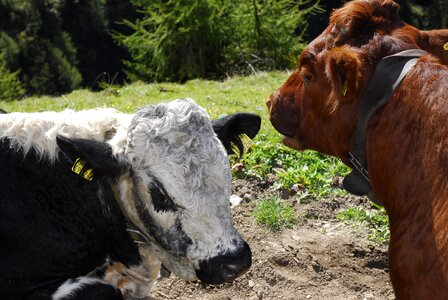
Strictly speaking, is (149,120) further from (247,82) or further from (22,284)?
(247,82)

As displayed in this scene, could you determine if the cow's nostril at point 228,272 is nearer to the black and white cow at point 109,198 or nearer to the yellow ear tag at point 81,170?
the black and white cow at point 109,198

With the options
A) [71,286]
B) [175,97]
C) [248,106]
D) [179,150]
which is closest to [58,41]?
[175,97]

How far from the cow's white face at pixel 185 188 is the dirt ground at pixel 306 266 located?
1.15 metres

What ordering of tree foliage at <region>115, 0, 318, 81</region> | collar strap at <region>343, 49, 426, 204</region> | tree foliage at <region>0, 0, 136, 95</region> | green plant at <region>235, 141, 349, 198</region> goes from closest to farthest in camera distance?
collar strap at <region>343, 49, 426, 204</region>, green plant at <region>235, 141, 349, 198</region>, tree foliage at <region>115, 0, 318, 81</region>, tree foliage at <region>0, 0, 136, 95</region>

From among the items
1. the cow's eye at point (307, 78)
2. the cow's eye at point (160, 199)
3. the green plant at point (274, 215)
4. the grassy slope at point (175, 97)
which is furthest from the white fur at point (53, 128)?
the grassy slope at point (175, 97)

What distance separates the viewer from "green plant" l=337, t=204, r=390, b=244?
211 inches

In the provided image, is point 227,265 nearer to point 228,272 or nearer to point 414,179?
point 228,272

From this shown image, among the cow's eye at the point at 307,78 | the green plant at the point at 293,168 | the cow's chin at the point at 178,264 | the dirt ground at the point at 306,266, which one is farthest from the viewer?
the green plant at the point at 293,168

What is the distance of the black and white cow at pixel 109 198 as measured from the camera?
360 cm

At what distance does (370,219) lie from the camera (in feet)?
18.1

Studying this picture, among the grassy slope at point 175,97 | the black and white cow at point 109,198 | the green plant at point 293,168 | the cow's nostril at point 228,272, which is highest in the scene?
the black and white cow at point 109,198

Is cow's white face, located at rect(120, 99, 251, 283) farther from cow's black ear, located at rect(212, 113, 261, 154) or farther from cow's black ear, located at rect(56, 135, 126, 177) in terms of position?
cow's black ear, located at rect(212, 113, 261, 154)

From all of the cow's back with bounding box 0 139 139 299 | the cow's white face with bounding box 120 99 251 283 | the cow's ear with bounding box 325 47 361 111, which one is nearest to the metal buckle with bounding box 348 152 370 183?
the cow's ear with bounding box 325 47 361 111

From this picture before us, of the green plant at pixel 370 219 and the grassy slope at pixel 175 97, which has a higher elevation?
the green plant at pixel 370 219
